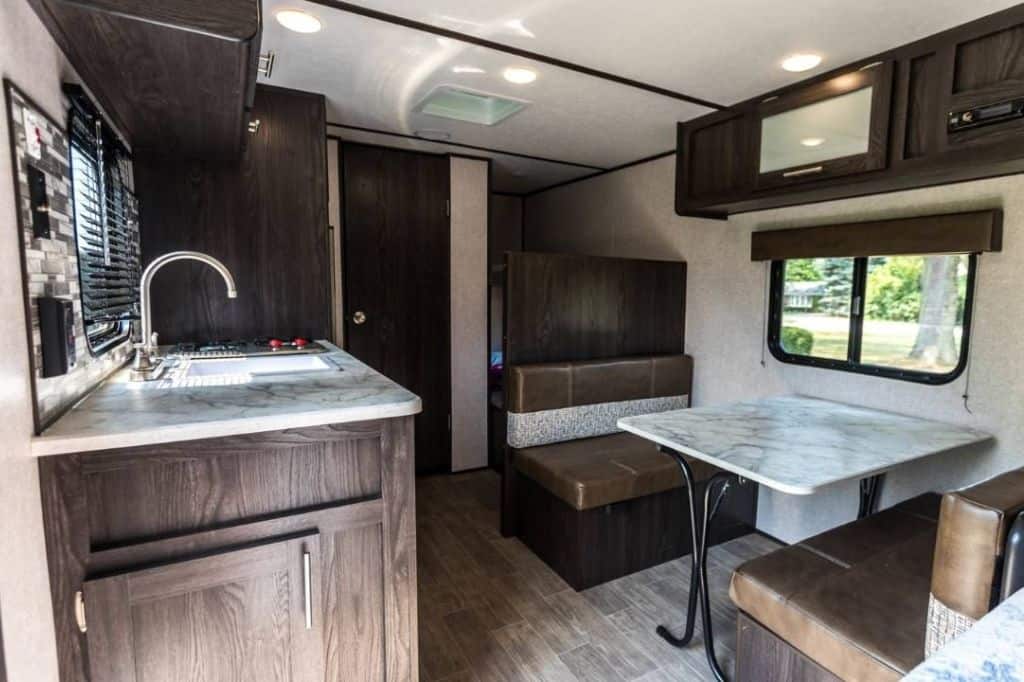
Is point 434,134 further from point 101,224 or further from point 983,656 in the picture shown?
point 983,656

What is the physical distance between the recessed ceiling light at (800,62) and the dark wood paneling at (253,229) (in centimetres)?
205

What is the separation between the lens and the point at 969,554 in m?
1.01

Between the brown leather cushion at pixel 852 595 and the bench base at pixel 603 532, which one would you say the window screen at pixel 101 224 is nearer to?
the bench base at pixel 603 532

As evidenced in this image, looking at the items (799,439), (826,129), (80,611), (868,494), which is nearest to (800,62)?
(826,129)

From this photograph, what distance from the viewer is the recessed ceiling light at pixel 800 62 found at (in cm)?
195

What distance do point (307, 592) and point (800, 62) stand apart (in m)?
2.48

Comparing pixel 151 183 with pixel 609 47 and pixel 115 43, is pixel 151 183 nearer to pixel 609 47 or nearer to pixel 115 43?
pixel 115 43

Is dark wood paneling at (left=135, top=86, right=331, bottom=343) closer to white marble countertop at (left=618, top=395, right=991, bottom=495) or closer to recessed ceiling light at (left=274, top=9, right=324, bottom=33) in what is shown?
recessed ceiling light at (left=274, top=9, right=324, bottom=33)

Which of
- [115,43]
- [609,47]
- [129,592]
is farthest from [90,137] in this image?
[609,47]

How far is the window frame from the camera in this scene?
6.75ft

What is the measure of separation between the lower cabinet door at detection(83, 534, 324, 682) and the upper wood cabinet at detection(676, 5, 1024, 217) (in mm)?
2259

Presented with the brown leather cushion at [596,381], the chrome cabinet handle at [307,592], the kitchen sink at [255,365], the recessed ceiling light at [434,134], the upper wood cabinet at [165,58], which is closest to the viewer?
the upper wood cabinet at [165,58]

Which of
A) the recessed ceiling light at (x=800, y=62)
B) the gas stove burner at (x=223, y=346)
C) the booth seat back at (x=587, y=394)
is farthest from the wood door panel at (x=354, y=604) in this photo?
the recessed ceiling light at (x=800, y=62)

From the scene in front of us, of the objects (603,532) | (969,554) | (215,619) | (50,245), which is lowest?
(603,532)
